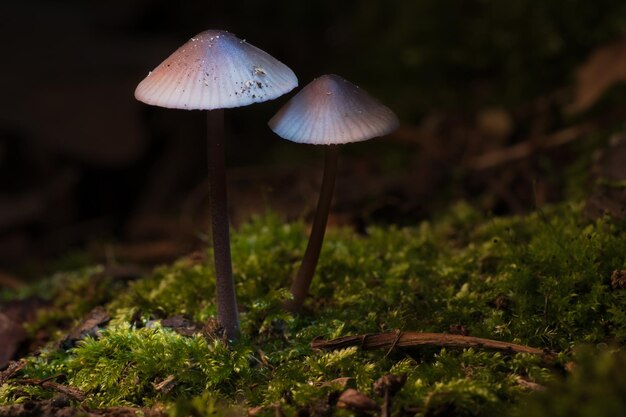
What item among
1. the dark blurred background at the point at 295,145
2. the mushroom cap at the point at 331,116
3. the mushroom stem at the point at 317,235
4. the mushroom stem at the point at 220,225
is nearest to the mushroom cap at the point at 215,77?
the mushroom cap at the point at 331,116

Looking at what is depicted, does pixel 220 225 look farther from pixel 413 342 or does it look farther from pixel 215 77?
pixel 413 342

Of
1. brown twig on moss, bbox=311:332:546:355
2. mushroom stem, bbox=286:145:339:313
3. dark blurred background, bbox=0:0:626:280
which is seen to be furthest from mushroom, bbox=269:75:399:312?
dark blurred background, bbox=0:0:626:280

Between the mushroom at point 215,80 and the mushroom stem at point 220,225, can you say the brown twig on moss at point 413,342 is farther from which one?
the mushroom at point 215,80

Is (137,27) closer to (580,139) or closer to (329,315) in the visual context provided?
(580,139)

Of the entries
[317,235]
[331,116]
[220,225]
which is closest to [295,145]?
[317,235]

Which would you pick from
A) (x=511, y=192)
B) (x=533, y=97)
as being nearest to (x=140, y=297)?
(x=511, y=192)
